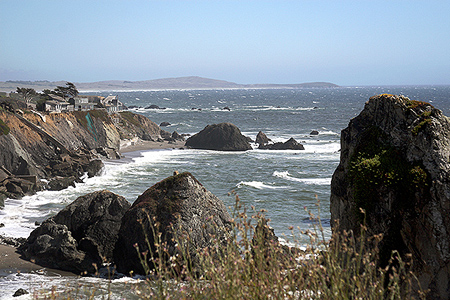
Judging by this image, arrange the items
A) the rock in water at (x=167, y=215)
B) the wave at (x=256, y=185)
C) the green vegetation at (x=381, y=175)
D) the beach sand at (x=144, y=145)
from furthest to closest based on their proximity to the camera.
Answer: the beach sand at (x=144, y=145)
the wave at (x=256, y=185)
the rock in water at (x=167, y=215)
the green vegetation at (x=381, y=175)

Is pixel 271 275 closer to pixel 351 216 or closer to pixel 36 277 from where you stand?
pixel 351 216

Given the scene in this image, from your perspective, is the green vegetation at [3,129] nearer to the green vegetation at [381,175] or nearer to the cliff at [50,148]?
the cliff at [50,148]

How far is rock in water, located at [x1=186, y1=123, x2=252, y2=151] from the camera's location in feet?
201

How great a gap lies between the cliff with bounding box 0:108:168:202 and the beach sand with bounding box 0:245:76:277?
35.6ft

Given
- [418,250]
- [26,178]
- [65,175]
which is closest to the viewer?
[418,250]

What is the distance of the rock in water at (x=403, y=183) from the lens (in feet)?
42.0

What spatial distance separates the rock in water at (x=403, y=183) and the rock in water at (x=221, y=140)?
45.2m

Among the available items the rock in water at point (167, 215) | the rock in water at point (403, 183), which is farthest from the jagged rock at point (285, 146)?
the rock in water at point (403, 183)

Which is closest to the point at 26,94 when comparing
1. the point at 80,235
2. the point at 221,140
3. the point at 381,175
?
the point at 221,140

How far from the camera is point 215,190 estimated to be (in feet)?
119

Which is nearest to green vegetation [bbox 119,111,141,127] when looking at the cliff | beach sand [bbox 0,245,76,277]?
the cliff

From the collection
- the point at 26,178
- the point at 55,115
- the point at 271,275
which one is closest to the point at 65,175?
the point at 26,178

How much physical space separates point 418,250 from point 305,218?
48.0ft

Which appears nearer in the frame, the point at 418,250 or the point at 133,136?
the point at 418,250
